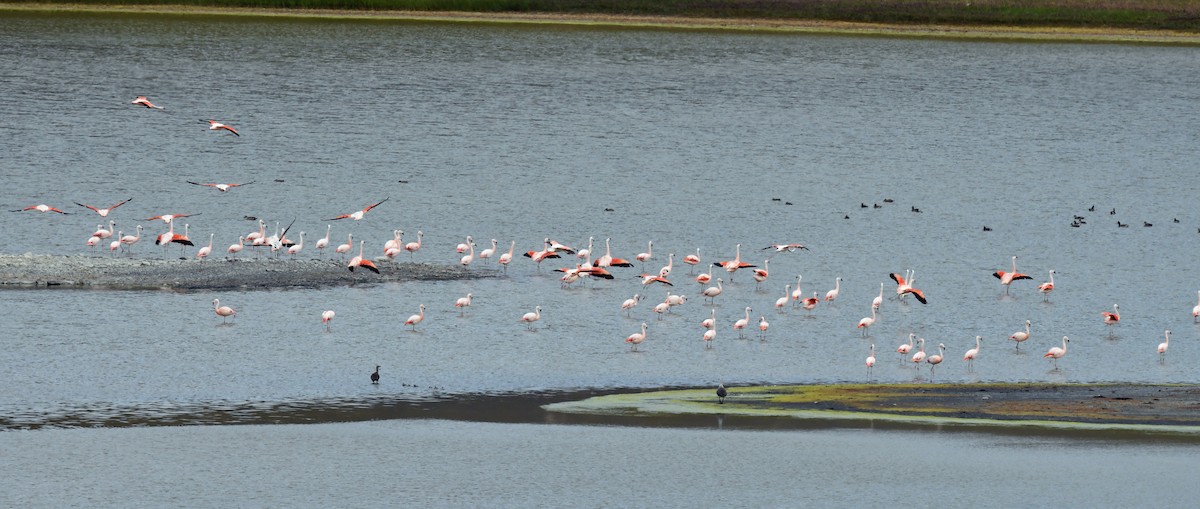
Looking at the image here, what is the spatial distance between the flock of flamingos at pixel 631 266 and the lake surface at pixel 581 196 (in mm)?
256

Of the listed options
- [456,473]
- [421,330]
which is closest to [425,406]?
[456,473]

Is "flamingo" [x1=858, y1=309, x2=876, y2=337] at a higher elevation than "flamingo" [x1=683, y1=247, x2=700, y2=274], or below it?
below

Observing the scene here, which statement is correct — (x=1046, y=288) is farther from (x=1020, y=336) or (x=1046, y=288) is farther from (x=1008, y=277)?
(x=1020, y=336)

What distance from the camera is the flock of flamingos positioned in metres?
27.6

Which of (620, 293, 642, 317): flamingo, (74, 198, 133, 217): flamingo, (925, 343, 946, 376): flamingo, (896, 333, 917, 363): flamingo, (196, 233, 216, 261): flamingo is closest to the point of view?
(925, 343, 946, 376): flamingo

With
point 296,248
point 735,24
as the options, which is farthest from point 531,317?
point 735,24

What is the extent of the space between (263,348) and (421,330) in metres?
2.58

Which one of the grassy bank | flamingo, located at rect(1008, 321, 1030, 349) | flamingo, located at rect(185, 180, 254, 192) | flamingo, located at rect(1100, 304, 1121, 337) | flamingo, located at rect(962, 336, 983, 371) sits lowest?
flamingo, located at rect(962, 336, 983, 371)

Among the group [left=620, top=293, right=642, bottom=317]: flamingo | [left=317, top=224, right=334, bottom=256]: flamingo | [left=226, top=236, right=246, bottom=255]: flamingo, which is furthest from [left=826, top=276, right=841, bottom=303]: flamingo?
[left=226, top=236, right=246, bottom=255]: flamingo

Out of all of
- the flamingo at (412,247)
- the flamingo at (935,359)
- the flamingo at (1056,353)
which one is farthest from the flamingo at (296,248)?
the flamingo at (1056,353)

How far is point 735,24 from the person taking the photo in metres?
84.4

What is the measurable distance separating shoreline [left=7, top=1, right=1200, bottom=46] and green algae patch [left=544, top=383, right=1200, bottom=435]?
57.8 metres

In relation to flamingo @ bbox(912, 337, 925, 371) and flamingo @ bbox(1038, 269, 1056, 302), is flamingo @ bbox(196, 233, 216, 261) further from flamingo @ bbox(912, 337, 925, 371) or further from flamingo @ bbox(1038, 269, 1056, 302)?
flamingo @ bbox(1038, 269, 1056, 302)

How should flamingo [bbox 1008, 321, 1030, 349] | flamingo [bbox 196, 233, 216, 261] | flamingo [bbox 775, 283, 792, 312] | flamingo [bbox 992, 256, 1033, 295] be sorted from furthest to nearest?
flamingo [bbox 196, 233, 216, 261] → flamingo [bbox 992, 256, 1033, 295] → flamingo [bbox 775, 283, 792, 312] → flamingo [bbox 1008, 321, 1030, 349]
